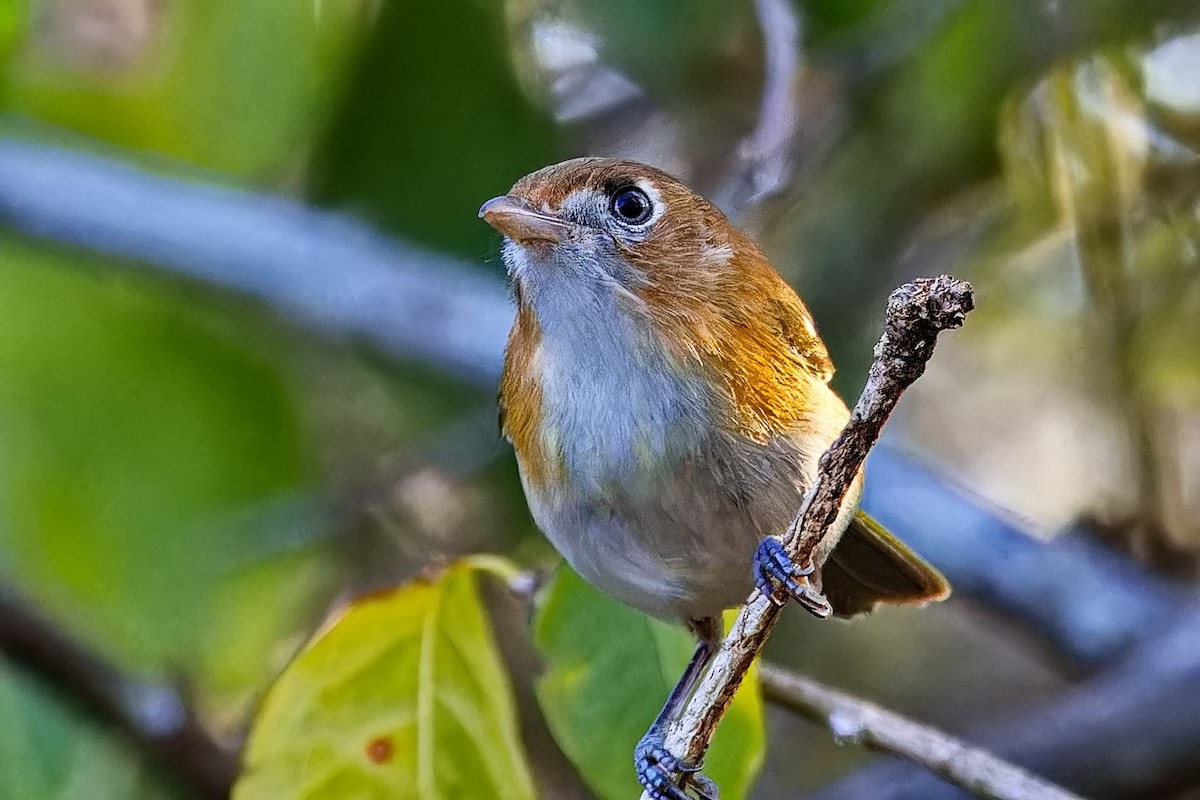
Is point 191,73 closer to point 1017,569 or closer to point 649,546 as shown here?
point 649,546

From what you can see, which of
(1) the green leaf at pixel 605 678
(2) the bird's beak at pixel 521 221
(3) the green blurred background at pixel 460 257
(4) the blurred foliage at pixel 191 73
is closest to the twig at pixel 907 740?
(1) the green leaf at pixel 605 678

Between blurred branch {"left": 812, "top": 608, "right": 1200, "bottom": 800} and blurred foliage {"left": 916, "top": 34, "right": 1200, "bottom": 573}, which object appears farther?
blurred foliage {"left": 916, "top": 34, "right": 1200, "bottom": 573}

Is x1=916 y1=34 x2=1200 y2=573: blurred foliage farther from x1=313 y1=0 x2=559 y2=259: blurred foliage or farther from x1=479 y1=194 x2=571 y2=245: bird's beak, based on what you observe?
x1=479 y1=194 x2=571 y2=245: bird's beak

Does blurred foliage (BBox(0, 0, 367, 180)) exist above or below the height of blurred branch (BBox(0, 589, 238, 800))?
above

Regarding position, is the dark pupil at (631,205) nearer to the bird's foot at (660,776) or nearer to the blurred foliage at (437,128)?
the bird's foot at (660,776)

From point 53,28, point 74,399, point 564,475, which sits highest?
point 53,28

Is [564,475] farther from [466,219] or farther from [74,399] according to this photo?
[466,219]

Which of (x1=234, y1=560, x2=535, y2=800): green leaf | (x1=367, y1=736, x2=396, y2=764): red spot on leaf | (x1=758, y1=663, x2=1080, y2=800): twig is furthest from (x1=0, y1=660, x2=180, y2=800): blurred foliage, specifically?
(x1=758, y1=663, x2=1080, y2=800): twig

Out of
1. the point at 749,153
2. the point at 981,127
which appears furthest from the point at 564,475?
the point at 981,127

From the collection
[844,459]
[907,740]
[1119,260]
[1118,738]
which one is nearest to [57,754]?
[907,740]
